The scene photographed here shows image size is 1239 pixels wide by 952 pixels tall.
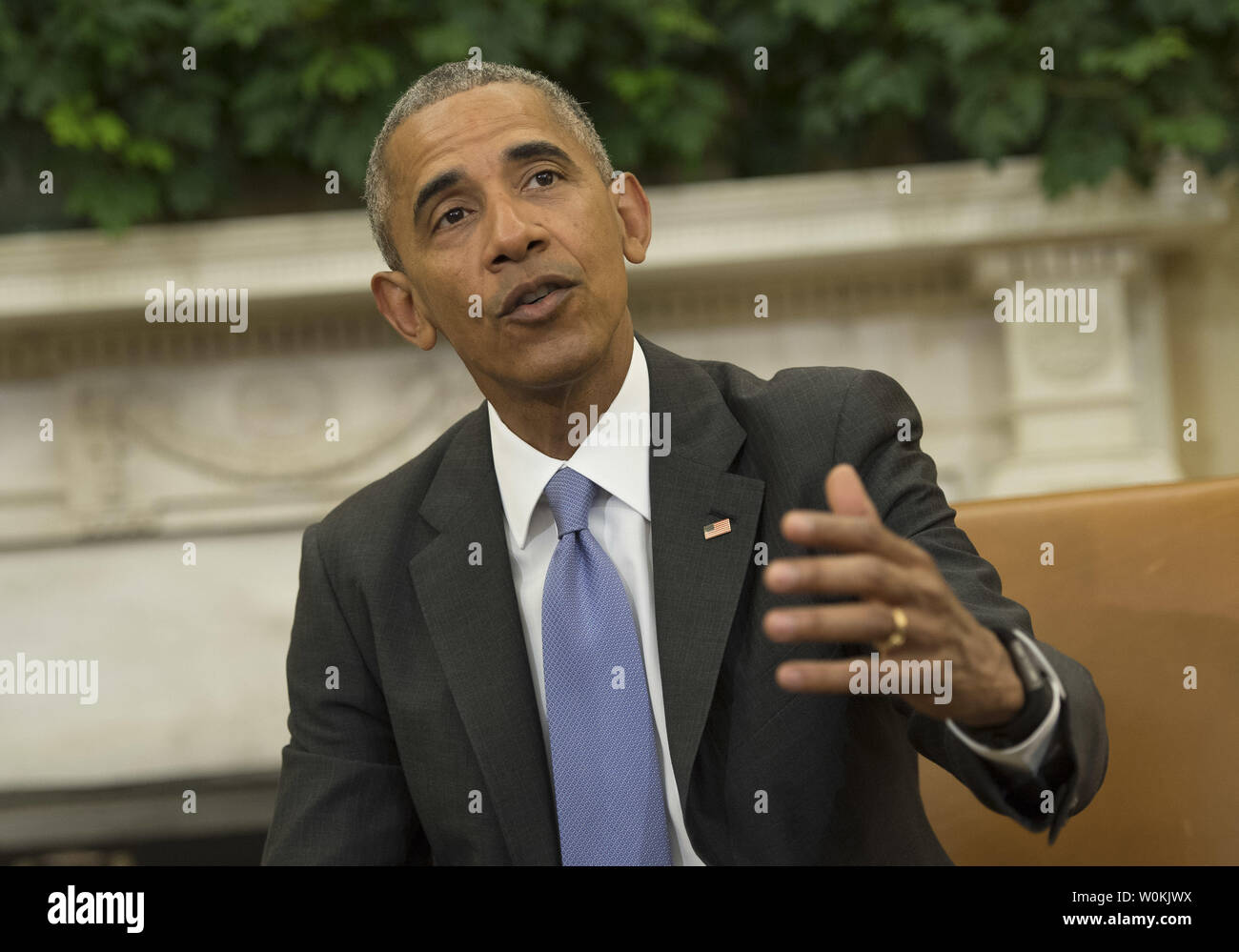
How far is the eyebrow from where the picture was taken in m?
1.06

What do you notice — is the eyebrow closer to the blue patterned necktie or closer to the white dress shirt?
the white dress shirt

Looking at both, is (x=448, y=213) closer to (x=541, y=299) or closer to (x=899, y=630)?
(x=541, y=299)

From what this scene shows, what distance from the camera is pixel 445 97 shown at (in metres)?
1.09

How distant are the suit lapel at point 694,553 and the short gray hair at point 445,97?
0.31 m

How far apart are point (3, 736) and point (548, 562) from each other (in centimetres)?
209

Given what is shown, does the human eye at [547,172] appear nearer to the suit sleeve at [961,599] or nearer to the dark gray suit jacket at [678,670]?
the dark gray suit jacket at [678,670]

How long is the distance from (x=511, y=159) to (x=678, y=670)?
513 mm

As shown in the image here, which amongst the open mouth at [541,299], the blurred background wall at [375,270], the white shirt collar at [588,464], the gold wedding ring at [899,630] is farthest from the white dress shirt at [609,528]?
the blurred background wall at [375,270]

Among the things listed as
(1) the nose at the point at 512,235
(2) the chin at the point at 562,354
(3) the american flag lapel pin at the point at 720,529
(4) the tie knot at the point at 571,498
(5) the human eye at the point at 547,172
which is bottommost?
(3) the american flag lapel pin at the point at 720,529

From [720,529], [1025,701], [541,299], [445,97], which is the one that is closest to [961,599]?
[1025,701]

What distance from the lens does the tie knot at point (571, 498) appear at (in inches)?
39.6

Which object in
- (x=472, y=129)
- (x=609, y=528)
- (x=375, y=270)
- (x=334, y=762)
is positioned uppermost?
(x=375, y=270)
